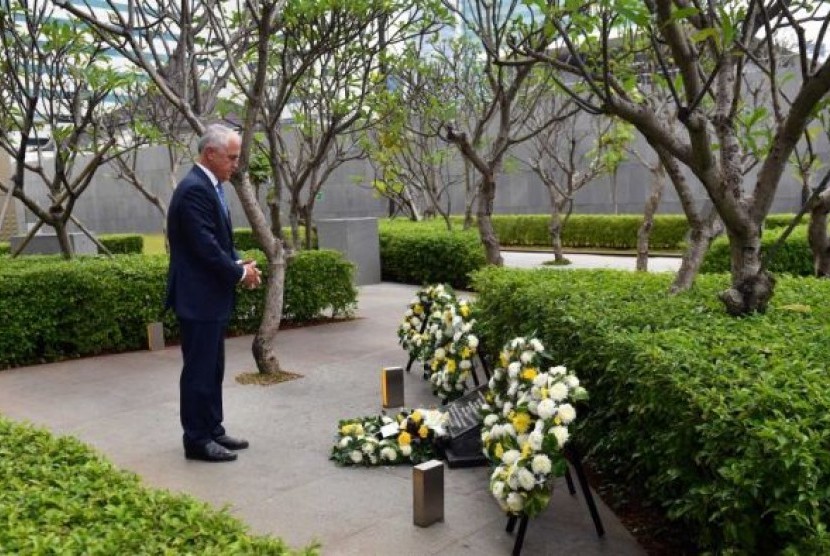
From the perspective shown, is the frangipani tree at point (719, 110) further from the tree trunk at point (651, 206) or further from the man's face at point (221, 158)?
the tree trunk at point (651, 206)

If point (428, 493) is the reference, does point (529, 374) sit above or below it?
above

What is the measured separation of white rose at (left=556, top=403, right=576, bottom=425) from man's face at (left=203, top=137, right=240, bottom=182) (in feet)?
9.11

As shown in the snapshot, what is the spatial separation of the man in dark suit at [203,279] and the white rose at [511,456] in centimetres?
219

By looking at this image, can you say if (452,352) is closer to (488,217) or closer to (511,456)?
(511,456)

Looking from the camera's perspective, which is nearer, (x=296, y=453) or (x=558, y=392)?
(x=558, y=392)

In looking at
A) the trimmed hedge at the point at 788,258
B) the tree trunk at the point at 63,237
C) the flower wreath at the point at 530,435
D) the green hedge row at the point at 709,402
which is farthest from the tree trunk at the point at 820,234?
the tree trunk at the point at 63,237

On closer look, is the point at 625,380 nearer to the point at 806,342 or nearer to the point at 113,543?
the point at 806,342

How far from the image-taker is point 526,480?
136 inches

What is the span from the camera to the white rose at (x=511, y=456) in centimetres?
360

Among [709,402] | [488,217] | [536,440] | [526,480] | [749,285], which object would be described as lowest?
[526,480]

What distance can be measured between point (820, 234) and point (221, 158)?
4245 mm

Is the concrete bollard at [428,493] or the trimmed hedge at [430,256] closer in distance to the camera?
the concrete bollard at [428,493]

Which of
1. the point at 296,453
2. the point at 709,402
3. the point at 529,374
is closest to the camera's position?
the point at 709,402

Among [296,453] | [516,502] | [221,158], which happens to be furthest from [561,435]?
[221,158]
